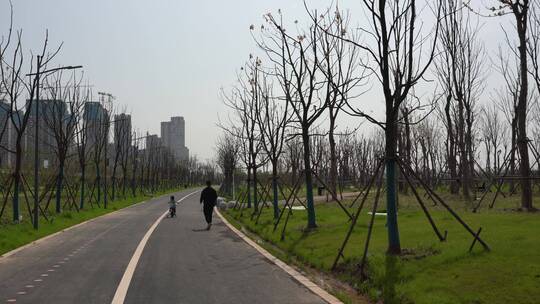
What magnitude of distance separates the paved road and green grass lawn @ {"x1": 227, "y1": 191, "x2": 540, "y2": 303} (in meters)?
0.97

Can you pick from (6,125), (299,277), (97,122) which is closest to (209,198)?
(6,125)

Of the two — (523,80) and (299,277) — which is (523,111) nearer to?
(523,80)

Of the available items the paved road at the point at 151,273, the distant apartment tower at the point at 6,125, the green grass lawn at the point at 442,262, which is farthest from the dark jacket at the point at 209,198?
the distant apartment tower at the point at 6,125

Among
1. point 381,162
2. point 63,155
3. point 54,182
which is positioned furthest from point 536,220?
point 54,182

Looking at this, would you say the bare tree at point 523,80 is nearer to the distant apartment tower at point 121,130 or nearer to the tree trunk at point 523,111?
→ the tree trunk at point 523,111

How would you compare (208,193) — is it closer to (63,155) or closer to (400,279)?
Result: (63,155)

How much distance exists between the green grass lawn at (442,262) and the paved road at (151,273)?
968 millimetres

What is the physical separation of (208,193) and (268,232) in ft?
13.0

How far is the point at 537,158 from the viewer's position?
19.3 metres

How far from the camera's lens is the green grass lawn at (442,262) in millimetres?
6457

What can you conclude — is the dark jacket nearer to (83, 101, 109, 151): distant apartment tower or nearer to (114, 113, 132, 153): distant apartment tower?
(83, 101, 109, 151): distant apartment tower

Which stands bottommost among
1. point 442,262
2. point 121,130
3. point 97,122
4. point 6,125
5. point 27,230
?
point 27,230

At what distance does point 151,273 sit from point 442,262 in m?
4.69

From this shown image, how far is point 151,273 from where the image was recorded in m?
9.27
